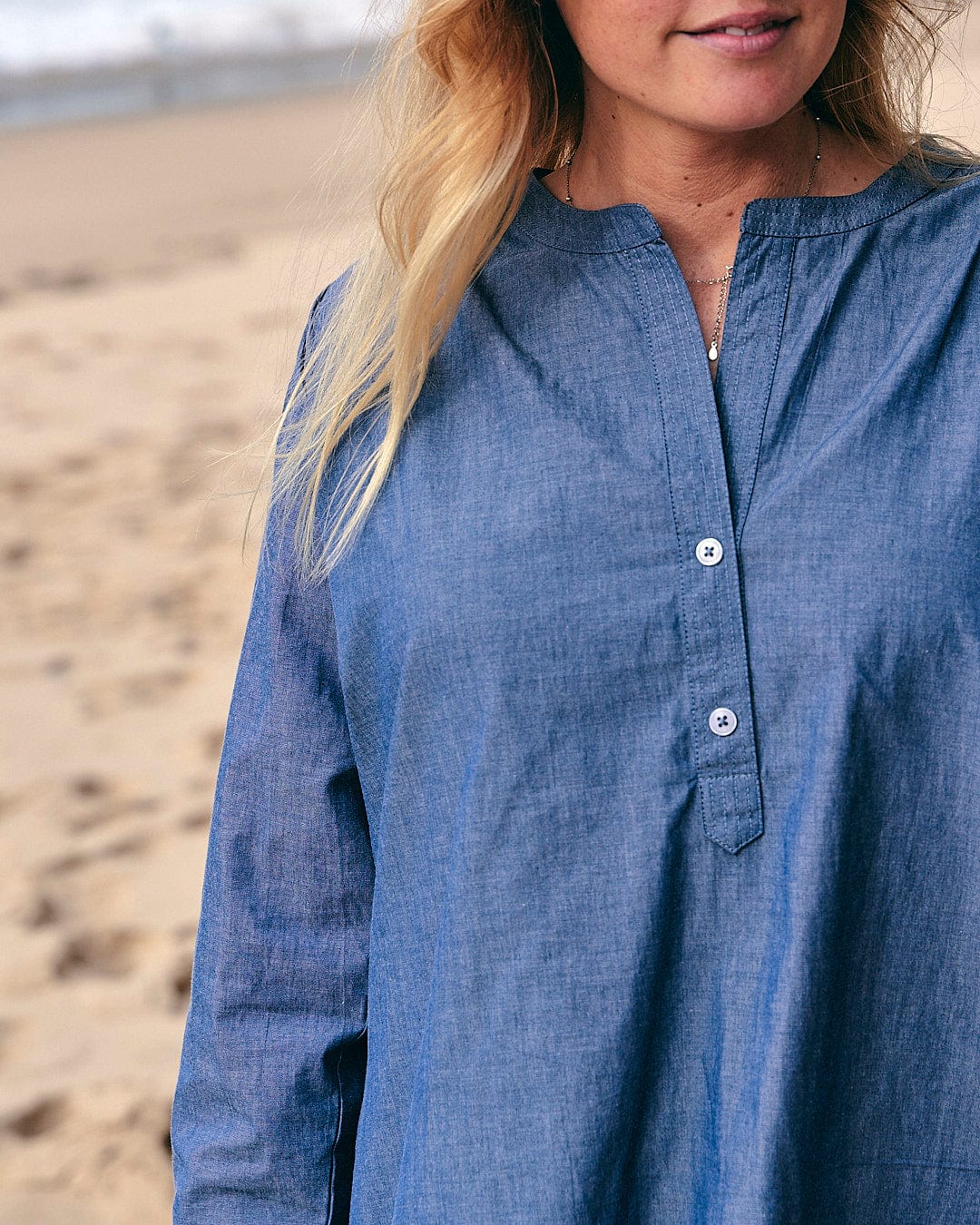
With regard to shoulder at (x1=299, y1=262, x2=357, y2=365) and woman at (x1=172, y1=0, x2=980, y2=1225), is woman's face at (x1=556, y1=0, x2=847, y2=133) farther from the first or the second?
shoulder at (x1=299, y1=262, x2=357, y2=365)

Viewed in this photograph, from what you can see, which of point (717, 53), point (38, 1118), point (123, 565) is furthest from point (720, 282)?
point (123, 565)

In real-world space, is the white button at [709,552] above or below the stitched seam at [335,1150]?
above

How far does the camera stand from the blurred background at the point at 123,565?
2.76 meters

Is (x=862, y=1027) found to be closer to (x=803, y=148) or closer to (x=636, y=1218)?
(x=636, y=1218)

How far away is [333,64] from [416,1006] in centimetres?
1740

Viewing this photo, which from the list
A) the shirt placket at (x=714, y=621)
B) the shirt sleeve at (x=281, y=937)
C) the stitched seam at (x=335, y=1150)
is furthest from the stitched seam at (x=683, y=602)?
the stitched seam at (x=335, y=1150)

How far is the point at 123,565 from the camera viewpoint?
5.16 m

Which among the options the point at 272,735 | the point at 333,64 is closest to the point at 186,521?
the point at 272,735

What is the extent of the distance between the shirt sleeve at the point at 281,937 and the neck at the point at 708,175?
46 cm

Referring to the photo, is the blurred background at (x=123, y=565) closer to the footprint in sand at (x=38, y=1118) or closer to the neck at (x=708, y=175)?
the footprint in sand at (x=38, y=1118)

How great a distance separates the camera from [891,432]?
120 centimetres

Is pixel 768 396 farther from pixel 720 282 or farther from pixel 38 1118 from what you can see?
pixel 38 1118

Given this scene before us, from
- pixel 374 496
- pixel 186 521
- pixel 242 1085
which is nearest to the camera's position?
pixel 374 496

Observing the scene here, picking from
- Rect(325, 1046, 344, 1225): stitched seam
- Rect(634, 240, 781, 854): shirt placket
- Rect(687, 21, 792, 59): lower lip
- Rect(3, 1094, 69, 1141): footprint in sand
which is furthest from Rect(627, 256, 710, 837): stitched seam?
Rect(3, 1094, 69, 1141): footprint in sand
